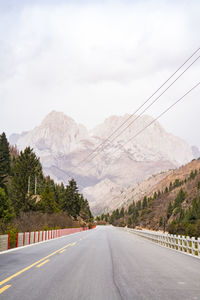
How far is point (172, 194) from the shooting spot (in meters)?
142

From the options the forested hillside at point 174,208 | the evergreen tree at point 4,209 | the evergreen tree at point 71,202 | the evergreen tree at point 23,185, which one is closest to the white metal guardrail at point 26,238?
the evergreen tree at point 4,209

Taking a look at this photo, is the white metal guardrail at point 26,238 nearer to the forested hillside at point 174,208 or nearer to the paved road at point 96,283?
the paved road at point 96,283

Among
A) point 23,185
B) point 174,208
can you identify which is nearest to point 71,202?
point 23,185

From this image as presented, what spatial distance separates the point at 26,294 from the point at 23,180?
62509 mm

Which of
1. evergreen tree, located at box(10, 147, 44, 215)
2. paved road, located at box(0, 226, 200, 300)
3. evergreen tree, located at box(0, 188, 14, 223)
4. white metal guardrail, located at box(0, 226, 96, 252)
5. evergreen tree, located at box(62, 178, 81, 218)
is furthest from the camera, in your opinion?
evergreen tree, located at box(62, 178, 81, 218)

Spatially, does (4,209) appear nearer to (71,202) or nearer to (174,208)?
(71,202)

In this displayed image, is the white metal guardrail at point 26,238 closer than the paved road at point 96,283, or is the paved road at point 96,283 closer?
the paved road at point 96,283

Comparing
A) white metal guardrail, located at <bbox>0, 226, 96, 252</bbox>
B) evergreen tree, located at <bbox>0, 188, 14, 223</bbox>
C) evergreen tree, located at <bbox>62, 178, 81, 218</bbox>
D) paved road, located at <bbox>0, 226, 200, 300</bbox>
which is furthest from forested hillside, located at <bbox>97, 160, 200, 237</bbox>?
paved road, located at <bbox>0, 226, 200, 300</bbox>

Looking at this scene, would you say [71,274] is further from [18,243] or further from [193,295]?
[18,243]

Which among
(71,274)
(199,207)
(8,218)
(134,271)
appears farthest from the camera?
(199,207)

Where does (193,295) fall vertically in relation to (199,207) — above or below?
below

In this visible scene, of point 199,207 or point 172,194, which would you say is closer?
point 199,207

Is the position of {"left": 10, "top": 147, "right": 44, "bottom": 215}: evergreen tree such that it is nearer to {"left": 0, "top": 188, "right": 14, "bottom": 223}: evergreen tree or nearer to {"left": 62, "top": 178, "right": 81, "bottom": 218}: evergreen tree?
{"left": 0, "top": 188, "right": 14, "bottom": 223}: evergreen tree

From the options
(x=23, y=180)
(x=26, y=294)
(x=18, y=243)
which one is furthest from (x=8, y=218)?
(x=26, y=294)
